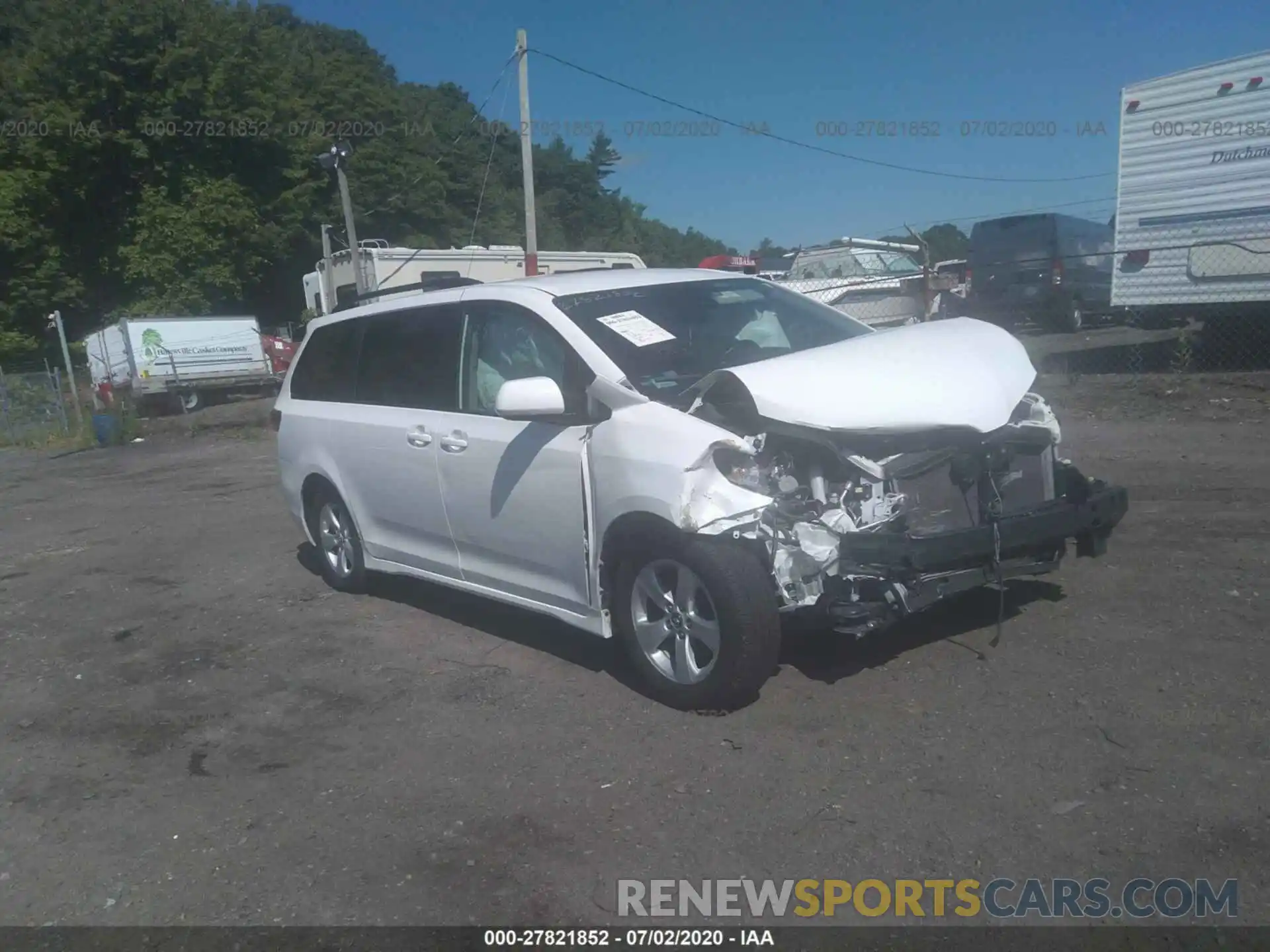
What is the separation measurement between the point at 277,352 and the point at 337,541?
2314cm

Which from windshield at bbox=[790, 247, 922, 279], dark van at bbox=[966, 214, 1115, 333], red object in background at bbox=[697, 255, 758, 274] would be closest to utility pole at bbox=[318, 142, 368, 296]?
red object in background at bbox=[697, 255, 758, 274]

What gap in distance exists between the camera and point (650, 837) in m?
3.68

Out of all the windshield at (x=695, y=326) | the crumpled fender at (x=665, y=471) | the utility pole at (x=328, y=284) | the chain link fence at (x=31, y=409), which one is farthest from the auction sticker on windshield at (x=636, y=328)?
the chain link fence at (x=31, y=409)

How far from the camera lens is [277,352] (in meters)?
28.5

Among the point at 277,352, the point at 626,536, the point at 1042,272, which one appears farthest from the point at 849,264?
the point at 277,352

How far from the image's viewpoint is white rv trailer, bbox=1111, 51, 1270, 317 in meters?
11.9

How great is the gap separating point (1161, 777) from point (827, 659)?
1609 millimetres

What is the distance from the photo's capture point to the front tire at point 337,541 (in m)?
6.77

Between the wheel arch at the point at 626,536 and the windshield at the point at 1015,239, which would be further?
the windshield at the point at 1015,239

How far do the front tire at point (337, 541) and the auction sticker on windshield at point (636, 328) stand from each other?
2.40 metres

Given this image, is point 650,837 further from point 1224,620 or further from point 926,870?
point 1224,620

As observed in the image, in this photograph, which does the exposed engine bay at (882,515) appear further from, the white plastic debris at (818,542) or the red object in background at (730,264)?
the red object in background at (730,264)

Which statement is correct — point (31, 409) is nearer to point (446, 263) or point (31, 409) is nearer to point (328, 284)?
point (328, 284)

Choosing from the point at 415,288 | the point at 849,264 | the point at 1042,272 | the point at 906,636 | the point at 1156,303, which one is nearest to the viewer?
the point at 906,636
